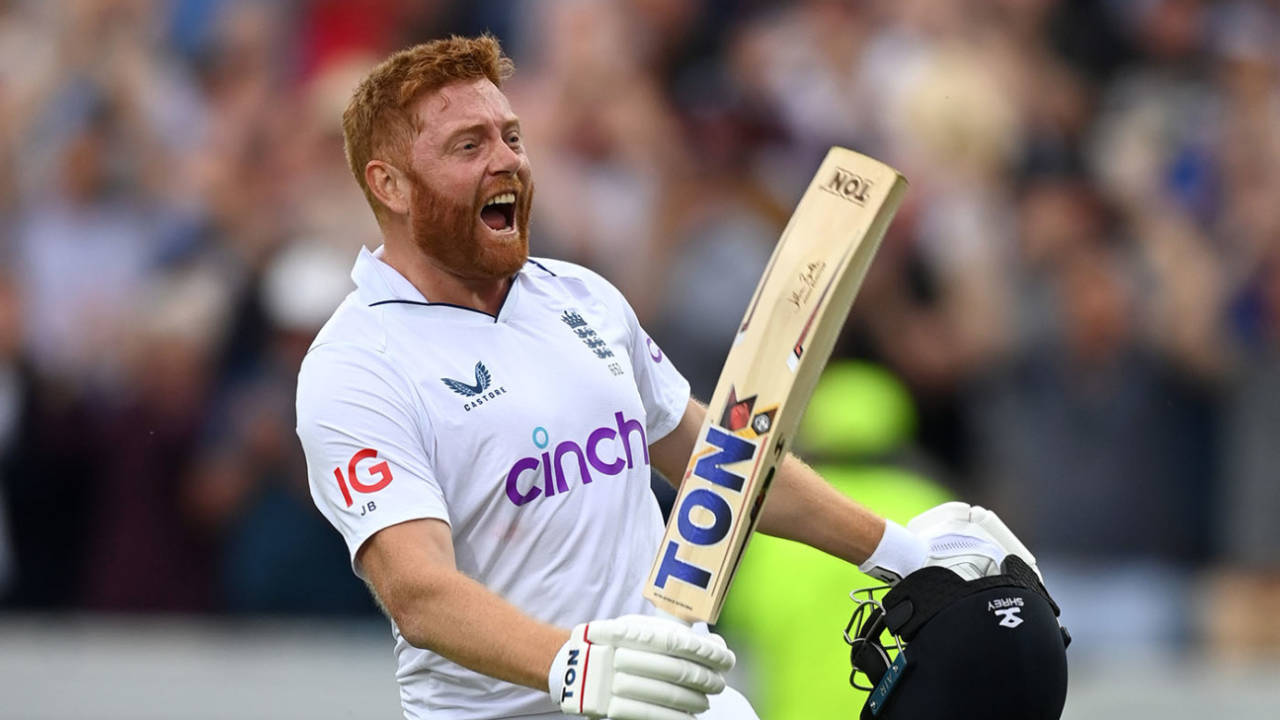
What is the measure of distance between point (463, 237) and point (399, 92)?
0.37m

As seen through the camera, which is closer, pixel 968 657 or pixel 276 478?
pixel 968 657

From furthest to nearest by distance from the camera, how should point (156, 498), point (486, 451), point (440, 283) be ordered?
point (156, 498) → point (440, 283) → point (486, 451)

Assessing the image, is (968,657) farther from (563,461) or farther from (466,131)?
(466,131)

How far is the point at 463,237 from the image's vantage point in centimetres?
457

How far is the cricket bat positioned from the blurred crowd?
14.3 feet

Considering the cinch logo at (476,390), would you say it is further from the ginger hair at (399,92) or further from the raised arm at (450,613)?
the ginger hair at (399,92)

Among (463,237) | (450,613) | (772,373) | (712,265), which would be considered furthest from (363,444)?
(712,265)

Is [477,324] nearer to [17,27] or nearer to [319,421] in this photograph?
[319,421]

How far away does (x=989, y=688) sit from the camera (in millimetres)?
4594

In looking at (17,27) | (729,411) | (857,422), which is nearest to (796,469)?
(729,411)

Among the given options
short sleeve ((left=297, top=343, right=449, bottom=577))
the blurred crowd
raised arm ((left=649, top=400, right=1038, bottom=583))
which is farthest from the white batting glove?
the blurred crowd

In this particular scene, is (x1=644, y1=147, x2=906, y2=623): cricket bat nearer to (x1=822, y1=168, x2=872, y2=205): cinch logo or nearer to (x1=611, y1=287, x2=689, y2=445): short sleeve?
(x1=822, y1=168, x2=872, y2=205): cinch logo

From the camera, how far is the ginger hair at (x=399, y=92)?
4.57 m

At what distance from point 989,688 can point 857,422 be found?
247cm
